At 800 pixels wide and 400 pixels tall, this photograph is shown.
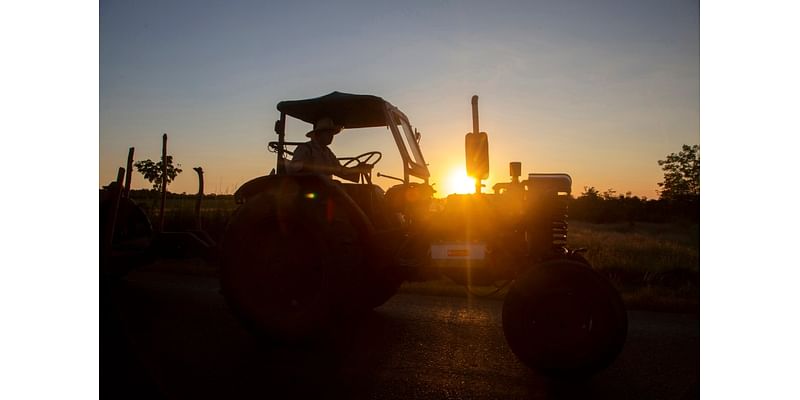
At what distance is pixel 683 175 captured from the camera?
138 inches

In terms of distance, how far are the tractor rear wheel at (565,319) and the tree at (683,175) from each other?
1002 mm

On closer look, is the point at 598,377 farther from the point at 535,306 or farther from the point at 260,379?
the point at 260,379

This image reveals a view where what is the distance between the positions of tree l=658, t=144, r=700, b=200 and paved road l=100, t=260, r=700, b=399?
1.28m

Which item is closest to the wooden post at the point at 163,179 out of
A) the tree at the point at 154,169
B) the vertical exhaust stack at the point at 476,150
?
the tree at the point at 154,169

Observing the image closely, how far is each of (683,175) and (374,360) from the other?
263cm

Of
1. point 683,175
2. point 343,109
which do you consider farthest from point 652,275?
point 343,109

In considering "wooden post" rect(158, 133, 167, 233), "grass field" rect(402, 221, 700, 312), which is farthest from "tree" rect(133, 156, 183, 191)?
"grass field" rect(402, 221, 700, 312)

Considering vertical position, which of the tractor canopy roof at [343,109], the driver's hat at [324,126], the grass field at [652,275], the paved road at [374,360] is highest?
the tractor canopy roof at [343,109]

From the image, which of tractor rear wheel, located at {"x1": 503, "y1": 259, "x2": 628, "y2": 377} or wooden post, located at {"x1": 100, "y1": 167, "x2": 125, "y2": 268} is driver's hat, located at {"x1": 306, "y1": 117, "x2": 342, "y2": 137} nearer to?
wooden post, located at {"x1": 100, "y1": 167, "x2": 125, "y2": 268}

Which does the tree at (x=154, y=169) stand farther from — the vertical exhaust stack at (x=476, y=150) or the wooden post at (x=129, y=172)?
the vertical exhaust stack at (x=476, y=150)

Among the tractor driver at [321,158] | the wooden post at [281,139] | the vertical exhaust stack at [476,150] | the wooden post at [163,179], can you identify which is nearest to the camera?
the vertical exhaust stack at [476,150]

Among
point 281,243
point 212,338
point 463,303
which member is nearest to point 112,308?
point 212,338

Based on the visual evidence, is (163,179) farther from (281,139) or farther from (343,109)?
(343,109)

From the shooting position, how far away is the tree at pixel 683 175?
128 inches
